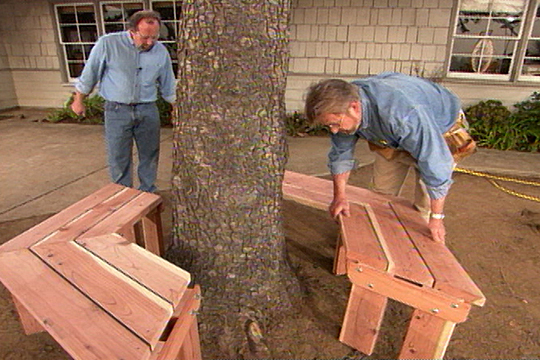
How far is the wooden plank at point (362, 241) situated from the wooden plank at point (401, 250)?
5cm

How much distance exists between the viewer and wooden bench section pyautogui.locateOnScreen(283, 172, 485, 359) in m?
1.64

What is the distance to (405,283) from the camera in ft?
5.64

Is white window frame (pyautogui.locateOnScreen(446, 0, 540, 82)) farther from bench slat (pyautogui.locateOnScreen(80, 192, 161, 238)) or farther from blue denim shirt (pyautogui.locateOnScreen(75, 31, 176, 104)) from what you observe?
bench slat (pyautogui.locateOnScreen(80, 192, 161, 238))

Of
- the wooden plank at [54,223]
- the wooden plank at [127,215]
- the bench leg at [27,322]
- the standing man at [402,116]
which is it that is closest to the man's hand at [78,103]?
the wooden plank at [54,223]

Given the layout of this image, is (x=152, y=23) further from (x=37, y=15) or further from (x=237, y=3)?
(x=37, y=15)

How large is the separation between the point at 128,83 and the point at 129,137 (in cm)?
48

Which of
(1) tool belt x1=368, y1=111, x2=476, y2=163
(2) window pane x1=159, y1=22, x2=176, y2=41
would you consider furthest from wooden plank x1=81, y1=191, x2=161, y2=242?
(2) window pane x1=159, y1=22, x2=176, y2=41

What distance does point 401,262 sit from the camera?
5.81 ft

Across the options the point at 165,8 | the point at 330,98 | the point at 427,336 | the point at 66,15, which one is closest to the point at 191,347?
the point at 427,336

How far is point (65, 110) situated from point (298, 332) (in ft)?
26.1

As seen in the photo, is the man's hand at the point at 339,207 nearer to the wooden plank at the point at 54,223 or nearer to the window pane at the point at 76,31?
the wooden plank at the point at 54,223

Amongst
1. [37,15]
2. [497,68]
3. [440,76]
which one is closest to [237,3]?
[440,76]

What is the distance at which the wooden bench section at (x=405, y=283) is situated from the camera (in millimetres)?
1645

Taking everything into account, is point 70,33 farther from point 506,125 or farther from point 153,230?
point 506,125
